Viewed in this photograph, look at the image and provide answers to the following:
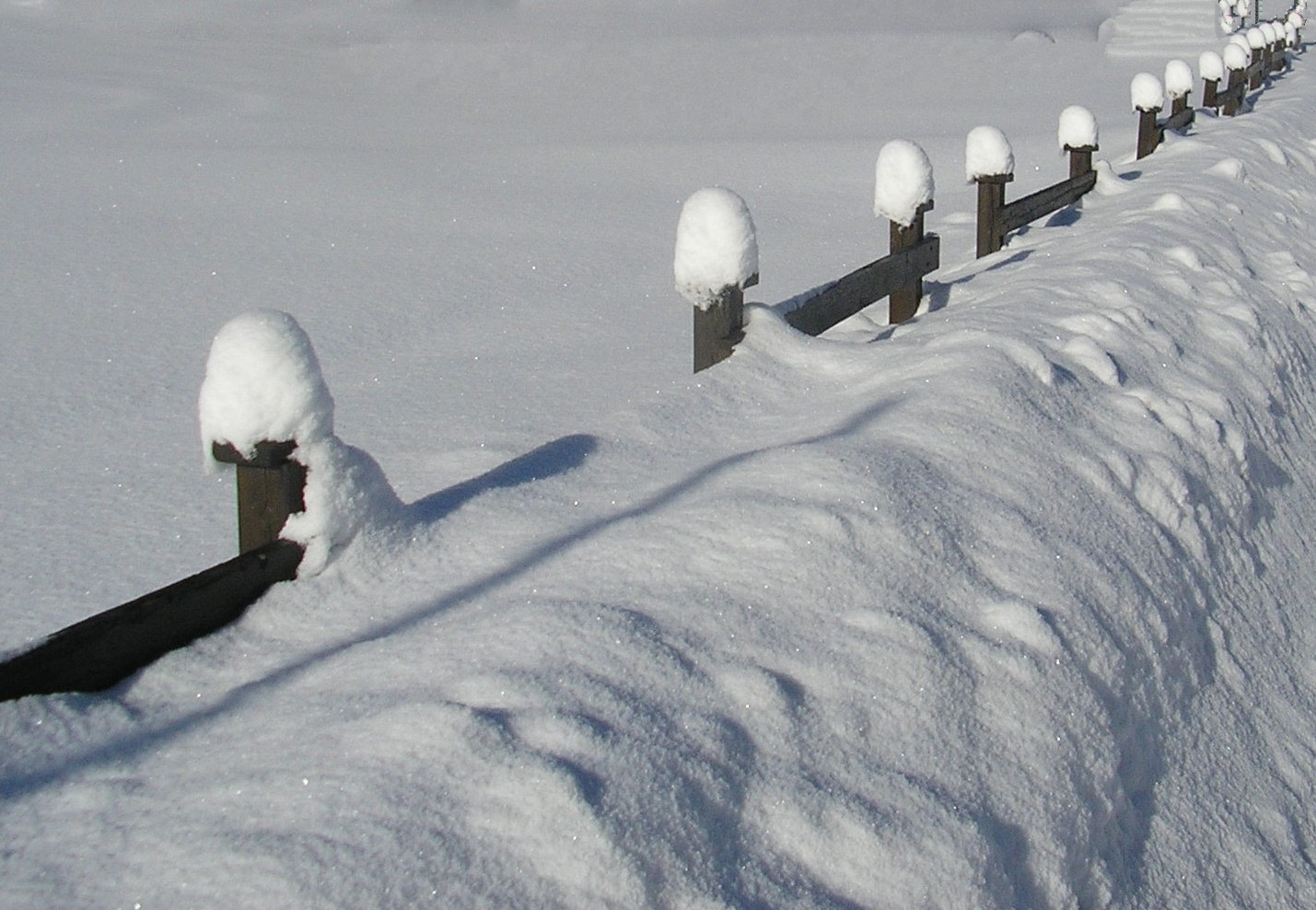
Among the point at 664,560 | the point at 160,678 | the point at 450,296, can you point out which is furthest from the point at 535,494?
the point at 450,296

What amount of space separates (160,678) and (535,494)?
1043mm

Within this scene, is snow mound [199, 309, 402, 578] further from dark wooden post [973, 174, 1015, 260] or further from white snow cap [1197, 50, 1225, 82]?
white snow cap [1197, 50, 1225, 82]

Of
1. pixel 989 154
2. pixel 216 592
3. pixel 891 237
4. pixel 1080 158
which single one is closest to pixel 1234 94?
pixel 1080 158

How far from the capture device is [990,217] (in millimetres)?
6961

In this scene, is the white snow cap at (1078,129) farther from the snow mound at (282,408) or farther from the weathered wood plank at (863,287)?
the snow mound at (282,408)

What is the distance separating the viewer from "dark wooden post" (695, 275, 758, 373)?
398 centimetres

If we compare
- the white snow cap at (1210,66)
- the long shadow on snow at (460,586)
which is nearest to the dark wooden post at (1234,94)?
the white snow cap at (1210,66)

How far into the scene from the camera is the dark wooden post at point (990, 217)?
691 cm

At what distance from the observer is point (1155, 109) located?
33.9ft

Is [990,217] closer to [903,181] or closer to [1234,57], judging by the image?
[903,181]

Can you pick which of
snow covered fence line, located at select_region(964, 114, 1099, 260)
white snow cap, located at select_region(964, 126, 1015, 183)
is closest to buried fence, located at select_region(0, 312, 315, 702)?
snow covered fence line, located at select_region(964, 114, 1099, 260)

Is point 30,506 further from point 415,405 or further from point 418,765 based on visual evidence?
point 418,765

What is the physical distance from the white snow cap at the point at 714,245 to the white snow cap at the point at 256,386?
1678mm

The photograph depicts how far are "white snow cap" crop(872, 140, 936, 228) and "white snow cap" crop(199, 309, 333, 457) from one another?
11.6ft
